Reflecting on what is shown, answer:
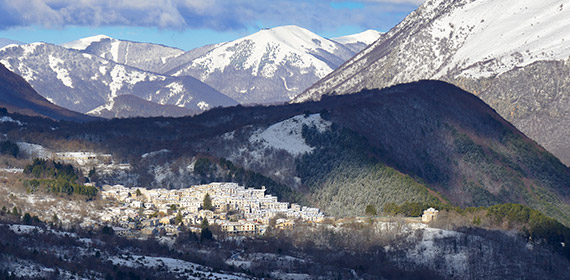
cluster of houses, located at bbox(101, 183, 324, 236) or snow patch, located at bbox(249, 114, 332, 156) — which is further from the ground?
snow patch, located at bbox(249, 114, 332, 156)

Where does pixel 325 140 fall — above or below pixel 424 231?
above

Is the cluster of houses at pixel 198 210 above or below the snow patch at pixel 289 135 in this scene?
below

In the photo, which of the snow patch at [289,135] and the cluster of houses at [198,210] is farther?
the snow patch at [289,135]

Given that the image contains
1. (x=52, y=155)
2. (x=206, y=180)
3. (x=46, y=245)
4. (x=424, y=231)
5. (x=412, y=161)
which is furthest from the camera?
(x=412, y=161)

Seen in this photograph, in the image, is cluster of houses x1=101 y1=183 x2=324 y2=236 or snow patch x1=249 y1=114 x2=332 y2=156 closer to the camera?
cluster of houses x1=101 y1=183 x2=324 y2=236

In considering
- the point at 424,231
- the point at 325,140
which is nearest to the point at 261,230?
the point at 424,231

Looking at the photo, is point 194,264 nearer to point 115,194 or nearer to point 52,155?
point 115,194

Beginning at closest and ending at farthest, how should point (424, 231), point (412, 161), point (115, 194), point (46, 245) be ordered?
1. point (46, 245)
2. point (424, 231)
3. point (115, 194)
4. point (412, 161)

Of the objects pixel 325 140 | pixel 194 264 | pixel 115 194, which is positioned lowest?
pixel 194 264
